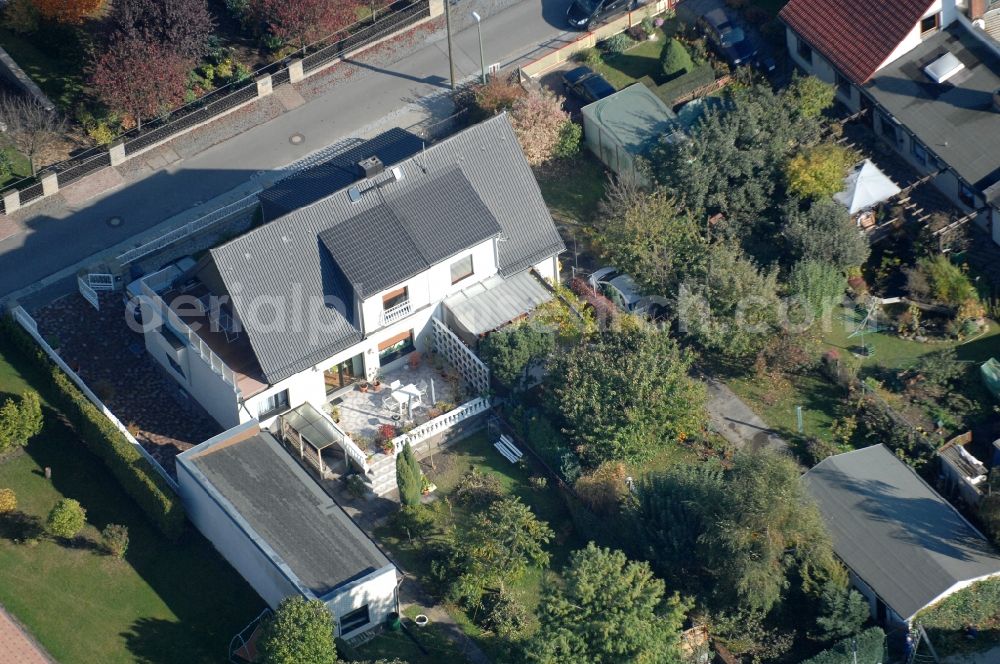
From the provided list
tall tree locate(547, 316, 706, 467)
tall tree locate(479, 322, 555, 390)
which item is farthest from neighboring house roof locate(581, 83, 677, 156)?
tall tree locate(547, 316, 706, 467)

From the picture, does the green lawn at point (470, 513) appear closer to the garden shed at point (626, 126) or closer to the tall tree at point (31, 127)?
the garden shed at point (626, 126)

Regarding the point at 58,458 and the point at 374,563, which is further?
the point at 58,458

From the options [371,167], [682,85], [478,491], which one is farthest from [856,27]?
[478,491]

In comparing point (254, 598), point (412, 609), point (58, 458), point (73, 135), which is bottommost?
point (412, 609)

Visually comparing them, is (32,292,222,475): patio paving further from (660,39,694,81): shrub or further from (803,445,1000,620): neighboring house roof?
(660,39,694,81): shrub

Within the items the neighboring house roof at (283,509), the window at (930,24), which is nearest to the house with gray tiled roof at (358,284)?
the neighboring house roof at (283,509)

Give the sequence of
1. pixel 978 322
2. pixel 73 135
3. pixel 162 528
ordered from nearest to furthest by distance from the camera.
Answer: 1. pixel 162 528
2. pixel 978 322
3. pixel 73 135

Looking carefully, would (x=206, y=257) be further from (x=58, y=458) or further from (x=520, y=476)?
(x=520, y=476)

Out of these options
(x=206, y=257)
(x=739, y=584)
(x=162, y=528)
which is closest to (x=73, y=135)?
(x=206, y=257)
